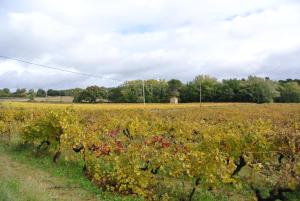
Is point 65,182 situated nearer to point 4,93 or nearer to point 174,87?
point 174,87

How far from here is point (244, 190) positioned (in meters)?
10.2

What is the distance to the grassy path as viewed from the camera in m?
7.76

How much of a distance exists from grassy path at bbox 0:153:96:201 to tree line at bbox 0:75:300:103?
56.4 metres

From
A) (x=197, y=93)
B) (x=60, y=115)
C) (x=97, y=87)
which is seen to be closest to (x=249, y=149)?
(x=60, y=115)

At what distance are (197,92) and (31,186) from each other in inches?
2660

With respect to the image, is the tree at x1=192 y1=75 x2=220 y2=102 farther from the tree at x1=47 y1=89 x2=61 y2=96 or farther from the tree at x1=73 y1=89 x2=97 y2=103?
the tree at x1=47 y1=89 x2=61 y2=96

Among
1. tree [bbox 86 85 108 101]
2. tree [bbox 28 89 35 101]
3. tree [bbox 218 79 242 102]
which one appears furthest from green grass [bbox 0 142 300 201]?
tree [bbox 218 79 242 102]

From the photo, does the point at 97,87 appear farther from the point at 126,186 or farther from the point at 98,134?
the point at 126,186

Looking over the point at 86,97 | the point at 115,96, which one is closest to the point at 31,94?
the point at 86,97

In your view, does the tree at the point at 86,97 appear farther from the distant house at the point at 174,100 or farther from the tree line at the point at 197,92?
the distant house at the point at 174,100

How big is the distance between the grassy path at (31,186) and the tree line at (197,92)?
2220 inches

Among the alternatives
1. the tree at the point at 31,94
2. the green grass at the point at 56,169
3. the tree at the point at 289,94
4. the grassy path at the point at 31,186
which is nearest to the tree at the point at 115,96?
the tree at the point at 31,94

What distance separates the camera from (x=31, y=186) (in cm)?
934

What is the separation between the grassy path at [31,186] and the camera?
7762 millimetres
